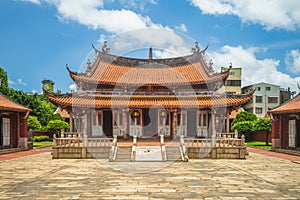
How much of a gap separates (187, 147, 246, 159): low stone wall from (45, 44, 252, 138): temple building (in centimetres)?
462

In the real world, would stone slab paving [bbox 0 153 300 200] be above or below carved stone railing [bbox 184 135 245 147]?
below

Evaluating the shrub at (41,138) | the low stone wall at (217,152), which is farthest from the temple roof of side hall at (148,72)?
the shrub at (41,138)

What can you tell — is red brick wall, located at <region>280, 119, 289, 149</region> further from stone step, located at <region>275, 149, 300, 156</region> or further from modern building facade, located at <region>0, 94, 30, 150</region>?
modern building facade, located at <region>0, 94, 30, 150</region>

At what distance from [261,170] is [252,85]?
1703 inches

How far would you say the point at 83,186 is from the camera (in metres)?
8.80

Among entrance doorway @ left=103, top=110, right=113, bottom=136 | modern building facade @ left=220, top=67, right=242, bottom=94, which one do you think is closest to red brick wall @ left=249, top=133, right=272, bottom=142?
entrance doorway @ left=103, top=110, right=113, bottom=136

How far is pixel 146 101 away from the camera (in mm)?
22250

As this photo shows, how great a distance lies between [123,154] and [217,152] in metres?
5.79

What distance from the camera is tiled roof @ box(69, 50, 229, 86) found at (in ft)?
77.9

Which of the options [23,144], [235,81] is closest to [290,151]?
[23,144]

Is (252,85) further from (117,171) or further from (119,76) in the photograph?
(117,171)

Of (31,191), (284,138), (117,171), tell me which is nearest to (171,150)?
(117,171)

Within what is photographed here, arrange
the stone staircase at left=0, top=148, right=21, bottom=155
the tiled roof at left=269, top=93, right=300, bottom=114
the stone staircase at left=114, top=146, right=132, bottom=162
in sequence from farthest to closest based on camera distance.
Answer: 1. the stone staircase at left=0, top=148, right=21, bottom=155
2. the tiled roof at left=269, top=93, right=300, bottom=114
3. the stone staircase at left=114, top=146, right=132, bottom=162

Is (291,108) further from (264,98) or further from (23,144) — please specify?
(264,98)
